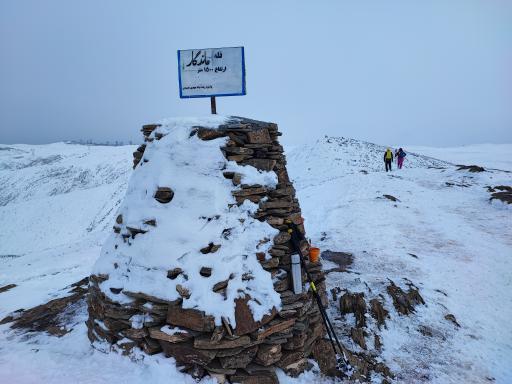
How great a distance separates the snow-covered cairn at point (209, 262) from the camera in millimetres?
5422

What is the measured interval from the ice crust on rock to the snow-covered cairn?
2 centimetres

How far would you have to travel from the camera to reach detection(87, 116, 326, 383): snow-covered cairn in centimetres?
542

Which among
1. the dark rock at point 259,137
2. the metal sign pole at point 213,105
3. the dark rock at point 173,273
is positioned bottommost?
the dark rock at point 173,273

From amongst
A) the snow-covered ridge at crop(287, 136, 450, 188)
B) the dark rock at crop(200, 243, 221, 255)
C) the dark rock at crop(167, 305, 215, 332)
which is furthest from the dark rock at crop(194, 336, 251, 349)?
the snow-covered ridge at crop(287, 136, 450, 188)

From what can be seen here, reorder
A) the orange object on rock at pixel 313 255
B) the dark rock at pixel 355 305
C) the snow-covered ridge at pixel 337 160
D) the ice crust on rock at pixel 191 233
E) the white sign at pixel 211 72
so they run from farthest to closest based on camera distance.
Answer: the snow-covered ridge at pixel 337 160, the dark rock at pixel 355 305, the white sign at pixel 211 72, the orange object on rock at pixel 313 255, the ice crust on rock at pixel 191 233

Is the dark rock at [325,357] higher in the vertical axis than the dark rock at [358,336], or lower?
higher

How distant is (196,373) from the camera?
5.32m

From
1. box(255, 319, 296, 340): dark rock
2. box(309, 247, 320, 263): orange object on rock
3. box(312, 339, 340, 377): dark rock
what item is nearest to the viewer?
box(255, 319, 296, 340): dark rock

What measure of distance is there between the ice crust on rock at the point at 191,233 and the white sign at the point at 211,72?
43.1 inches

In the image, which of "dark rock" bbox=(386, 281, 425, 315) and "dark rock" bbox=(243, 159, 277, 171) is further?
"dark rock" bbox=(386, 281, 425, 315)

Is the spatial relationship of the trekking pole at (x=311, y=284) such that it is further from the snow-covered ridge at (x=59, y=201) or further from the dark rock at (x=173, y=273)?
the snow-covered ridge at (x=59, y=201)

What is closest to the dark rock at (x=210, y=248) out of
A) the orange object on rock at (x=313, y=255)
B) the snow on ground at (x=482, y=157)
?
the orange object on rock at (x=313, y=255)

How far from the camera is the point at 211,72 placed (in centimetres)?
753

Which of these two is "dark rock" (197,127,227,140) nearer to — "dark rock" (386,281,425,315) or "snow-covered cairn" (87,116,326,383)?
"snow-covered cairn" (87,116,326,383)
